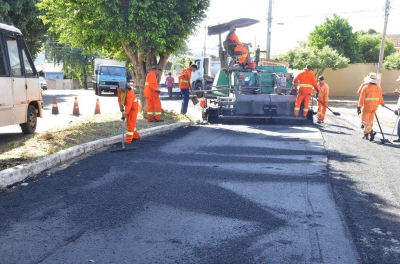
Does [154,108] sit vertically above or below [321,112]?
above

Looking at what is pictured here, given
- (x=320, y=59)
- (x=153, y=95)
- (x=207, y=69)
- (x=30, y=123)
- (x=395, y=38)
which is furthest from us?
(x=395, y=38)

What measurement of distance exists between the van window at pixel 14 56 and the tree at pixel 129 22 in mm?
2551

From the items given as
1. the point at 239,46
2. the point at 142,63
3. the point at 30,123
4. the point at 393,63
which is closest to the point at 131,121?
the point at 30,123

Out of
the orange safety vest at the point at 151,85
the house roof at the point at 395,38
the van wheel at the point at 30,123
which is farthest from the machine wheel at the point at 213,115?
the house roof at the point at 395,38

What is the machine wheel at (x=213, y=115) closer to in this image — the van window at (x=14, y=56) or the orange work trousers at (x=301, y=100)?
the orange work trousers at (x=301, y=100)

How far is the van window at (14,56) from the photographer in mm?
10567

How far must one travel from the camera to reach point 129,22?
13.0m

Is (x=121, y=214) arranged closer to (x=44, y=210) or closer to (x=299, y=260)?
(x=44, y=210)

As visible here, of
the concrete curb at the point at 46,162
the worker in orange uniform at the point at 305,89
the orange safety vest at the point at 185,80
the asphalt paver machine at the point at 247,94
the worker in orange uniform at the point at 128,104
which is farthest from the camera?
the orange safety vest at the point at 185,80

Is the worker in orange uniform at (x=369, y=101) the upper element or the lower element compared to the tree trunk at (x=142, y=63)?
lower

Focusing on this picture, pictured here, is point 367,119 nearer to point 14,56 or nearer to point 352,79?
point 14,56

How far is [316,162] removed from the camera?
8.54 meters

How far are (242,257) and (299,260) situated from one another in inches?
18.8

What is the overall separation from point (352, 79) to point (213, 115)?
22.9m
